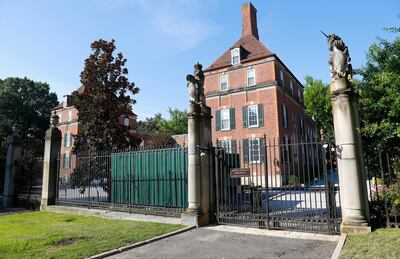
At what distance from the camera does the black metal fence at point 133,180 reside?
9.95m

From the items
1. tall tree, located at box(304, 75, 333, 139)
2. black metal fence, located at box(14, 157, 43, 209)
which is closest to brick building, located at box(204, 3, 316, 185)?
tall tree, located at box(304, 75, 333, 139)

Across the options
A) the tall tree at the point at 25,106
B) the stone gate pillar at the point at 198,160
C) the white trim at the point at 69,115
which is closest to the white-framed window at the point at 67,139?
the white trim at the point at 69,115

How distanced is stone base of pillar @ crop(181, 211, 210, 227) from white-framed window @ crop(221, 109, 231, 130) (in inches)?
750

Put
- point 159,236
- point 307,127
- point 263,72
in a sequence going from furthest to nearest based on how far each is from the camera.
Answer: point 307,127, point 263,72, point 159,236

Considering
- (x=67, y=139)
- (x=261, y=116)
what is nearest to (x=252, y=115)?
(x=261, y=116)

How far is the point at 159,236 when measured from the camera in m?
7.45

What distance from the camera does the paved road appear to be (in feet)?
19.4

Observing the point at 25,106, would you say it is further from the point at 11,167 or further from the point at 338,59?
the point at 338,59

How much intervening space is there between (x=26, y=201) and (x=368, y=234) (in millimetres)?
13894

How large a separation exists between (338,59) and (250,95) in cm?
1940

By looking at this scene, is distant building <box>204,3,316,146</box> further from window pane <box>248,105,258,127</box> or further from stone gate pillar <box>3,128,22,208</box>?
stone gate pillar <box>3,128,22,208</box>

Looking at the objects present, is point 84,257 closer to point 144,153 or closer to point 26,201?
point 144,153

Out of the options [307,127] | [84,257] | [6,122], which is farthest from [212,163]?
[6,122]

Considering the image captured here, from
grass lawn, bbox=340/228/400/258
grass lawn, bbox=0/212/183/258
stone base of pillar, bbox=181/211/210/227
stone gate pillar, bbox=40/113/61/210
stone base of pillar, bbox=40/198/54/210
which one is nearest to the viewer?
grass lawn, bbox=340/228/400/258
